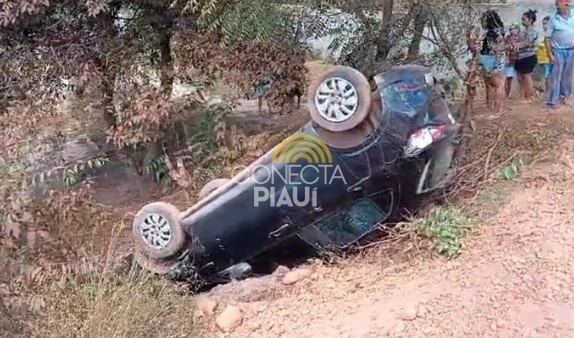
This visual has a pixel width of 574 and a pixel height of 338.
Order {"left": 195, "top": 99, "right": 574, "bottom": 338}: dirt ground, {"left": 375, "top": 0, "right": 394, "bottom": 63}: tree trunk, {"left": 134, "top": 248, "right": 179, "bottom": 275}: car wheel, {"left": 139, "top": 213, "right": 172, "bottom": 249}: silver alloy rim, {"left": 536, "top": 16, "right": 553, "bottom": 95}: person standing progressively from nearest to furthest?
1. {"left": 195, "top": 99, "right": 574, "bottom": 338}: dirt ground
2. {"left": 134, "top": 248, "right": 179, "bottom": 275}: car wheel
3. {"left": 139, "top": 213, "right": 172, "bottom": 249}: silver alloy rim
4. {"left": 375, "top": 0, "right": 394, "bottom": 63}: tree trunk
5. {"left": 536, "top": 16, "right": 553, "bottom": 95}: person standing

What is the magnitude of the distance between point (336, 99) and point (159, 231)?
1834mm

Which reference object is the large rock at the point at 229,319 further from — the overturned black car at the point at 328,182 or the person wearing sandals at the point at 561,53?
the person wearing sandals at the point at 561,53

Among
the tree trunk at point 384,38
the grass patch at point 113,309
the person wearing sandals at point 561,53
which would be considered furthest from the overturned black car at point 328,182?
the person wearing sandals at point 561,53

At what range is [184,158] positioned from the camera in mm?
8203

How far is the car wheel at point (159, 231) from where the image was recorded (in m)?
6.24

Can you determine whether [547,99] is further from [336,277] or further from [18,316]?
[18,316]

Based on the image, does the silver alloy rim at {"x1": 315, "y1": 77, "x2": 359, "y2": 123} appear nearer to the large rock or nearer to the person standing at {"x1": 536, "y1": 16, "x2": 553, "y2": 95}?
the large rock

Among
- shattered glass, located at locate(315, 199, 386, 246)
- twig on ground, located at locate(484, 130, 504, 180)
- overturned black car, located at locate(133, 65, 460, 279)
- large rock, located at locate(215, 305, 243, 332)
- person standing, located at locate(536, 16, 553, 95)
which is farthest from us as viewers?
person standing, located at locate(536, 16, 553, 95)

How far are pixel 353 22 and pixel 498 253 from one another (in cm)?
367

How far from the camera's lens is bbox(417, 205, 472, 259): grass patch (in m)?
5.34

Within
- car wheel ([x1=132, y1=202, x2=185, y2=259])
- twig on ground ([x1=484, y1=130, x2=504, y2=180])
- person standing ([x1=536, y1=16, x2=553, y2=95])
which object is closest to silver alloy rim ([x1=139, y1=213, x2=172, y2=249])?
car wheel ([x1=132, y1=202, x2=185, y2=259])

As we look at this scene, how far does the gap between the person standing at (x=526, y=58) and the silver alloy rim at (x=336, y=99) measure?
190 inches

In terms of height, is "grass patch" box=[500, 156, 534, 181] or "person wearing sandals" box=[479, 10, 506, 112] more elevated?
"person wearing sandals" box=[479, 10, 506, 112]

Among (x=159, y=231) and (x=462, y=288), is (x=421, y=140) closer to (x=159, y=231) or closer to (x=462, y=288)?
(x=462, y=288)
